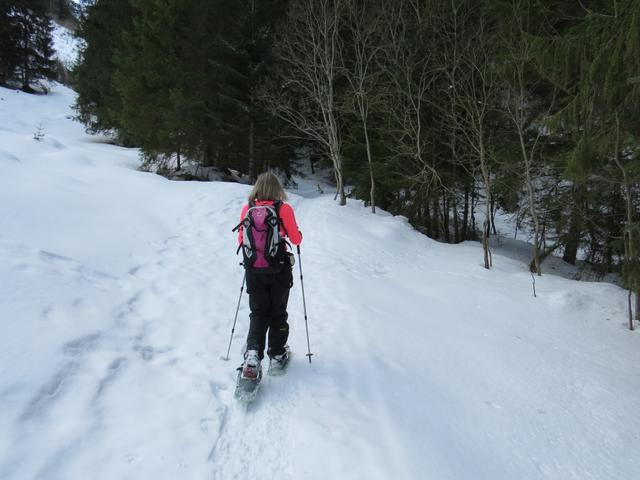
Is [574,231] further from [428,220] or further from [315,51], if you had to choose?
[315,51]

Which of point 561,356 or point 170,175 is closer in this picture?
point 561,356

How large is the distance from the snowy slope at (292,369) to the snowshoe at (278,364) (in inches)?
4.2

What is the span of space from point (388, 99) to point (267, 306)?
40.4 feet

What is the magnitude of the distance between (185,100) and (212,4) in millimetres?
5001

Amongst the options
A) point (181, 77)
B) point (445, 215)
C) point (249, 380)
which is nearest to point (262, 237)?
point (249, 380)

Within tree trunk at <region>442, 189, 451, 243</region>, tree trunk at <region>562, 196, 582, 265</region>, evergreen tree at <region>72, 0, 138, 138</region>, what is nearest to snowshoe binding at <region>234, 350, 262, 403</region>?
tree trunk at <region>562, 196, 582, 265</region>

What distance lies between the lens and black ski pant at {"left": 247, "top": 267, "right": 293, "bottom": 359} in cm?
352

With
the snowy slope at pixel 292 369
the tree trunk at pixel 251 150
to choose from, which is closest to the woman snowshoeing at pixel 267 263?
the snowy slope at pixel 292 369

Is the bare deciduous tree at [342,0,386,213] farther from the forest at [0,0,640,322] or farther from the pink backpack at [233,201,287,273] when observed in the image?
the pink backpack at [233,201,287,273]

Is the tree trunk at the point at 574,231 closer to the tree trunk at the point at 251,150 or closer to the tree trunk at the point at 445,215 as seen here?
the tree trunk at the point at 445,215

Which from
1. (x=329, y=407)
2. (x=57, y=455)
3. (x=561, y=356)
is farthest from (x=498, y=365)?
(x=57, y=455)

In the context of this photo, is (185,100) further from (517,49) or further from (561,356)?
(561,356)

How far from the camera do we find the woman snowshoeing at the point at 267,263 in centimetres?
342

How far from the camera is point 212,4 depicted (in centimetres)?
1592
